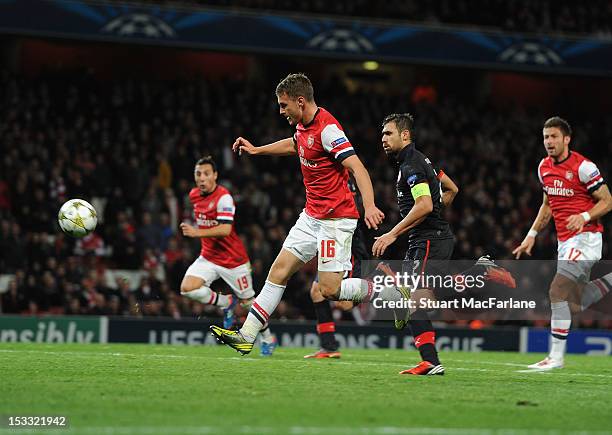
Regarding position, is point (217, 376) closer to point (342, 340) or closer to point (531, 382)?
point (531, 382)

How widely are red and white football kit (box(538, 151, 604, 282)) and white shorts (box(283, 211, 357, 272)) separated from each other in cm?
246

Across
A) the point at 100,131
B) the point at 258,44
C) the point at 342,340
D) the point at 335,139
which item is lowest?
the point at 342,340

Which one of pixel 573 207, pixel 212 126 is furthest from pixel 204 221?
pixel 212 126

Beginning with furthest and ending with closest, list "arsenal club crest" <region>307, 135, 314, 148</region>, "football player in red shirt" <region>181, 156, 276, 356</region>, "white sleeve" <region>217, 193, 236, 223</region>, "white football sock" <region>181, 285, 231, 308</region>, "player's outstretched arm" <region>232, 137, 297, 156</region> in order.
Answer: "white football sock" <region>181, 285, 231, 308</region>
"football player in red shirt" <region>181, 156, 276, 356</region>
"white sleeve" <region>217, 193, 236, 223</region>
"player's outstretched arm" <region>232, 137, 297, 156</region>
"arsenal club crest" <region>307, 135, 314, 148</region>

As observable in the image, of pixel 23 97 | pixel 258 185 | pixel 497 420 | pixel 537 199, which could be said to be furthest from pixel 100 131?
pixel 497 420

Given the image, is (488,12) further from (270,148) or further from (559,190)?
(270,148)

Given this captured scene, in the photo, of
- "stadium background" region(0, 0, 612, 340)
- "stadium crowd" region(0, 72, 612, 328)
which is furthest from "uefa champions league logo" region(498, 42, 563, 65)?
"stadium crowd" region(0, 72, 612, 328)

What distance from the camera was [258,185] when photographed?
66.6 feet

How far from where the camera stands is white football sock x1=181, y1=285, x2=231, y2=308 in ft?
39.1

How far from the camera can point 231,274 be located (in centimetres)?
1192

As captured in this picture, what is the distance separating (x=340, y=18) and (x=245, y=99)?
2.81 meters

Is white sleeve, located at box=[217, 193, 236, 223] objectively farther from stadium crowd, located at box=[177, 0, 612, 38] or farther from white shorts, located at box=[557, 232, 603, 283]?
stadium crowd, located at box=[177, 0, 612, 38]

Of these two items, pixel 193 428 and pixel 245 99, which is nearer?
pixel 193 428

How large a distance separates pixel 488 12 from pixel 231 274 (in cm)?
1564
